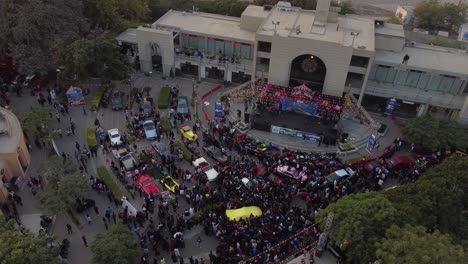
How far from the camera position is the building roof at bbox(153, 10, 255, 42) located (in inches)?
1960

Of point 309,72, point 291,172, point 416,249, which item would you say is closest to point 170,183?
point 291,172

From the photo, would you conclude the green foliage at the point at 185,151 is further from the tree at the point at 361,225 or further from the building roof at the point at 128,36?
the building roof at the point at 128,36

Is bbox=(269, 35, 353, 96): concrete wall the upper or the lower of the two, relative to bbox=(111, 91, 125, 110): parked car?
upper

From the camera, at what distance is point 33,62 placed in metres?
43.8

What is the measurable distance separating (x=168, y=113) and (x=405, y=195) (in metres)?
26.2

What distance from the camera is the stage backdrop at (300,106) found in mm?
42969

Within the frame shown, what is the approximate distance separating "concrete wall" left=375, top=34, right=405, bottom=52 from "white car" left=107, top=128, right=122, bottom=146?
3236cm

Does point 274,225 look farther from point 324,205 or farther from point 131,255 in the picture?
point 131,255

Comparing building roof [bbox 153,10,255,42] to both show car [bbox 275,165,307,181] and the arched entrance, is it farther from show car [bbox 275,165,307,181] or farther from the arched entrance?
show car [bbox 275,165,307,181]

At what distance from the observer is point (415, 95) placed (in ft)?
148

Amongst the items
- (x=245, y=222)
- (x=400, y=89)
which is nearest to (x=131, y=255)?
(x=245, y=222)

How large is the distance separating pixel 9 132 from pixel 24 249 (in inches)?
573

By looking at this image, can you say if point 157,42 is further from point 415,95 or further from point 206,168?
point 415,95

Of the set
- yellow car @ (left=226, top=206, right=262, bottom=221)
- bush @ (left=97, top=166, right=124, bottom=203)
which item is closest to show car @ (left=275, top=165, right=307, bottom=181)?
yellow car @ (left=226, top=206, right=262, bottom=221)
